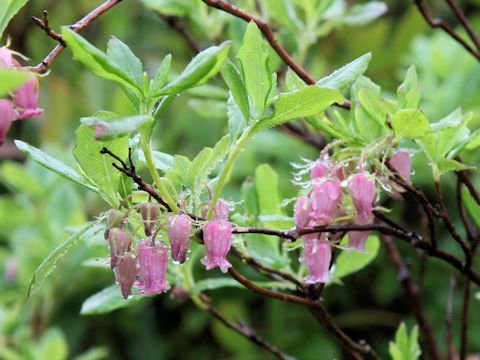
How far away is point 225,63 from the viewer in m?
0.74

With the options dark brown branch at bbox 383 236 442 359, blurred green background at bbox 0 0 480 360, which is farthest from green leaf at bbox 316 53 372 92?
blurred green background at bbox 0 0 480 360

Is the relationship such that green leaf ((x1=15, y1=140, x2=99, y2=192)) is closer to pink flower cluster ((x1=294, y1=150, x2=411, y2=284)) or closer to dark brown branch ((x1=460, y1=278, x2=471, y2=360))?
pink flower cluster ((x1=294, y1=150, x2=411, y2=284))

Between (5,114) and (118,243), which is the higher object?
(5,114)

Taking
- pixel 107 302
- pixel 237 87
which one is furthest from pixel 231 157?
pixel 107 302

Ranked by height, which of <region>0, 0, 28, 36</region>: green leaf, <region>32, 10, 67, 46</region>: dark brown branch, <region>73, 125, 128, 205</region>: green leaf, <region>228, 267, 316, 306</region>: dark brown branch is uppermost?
<region>0, 0, 28, 36</region>: green leaf

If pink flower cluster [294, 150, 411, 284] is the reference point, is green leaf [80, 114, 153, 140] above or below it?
above

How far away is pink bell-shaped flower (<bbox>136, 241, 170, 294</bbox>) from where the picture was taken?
783 millimetres

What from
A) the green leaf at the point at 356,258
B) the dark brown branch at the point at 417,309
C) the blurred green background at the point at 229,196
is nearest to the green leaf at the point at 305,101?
the green leaf at the point at 356,258

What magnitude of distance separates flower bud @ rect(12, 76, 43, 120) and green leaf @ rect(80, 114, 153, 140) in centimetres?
11

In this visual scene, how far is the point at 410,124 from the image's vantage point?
2.64ft

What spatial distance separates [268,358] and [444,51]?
985mm

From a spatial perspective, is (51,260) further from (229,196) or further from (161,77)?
(229,196)

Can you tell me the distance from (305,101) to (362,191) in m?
0.14

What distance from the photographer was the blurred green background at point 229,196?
1.93 m
